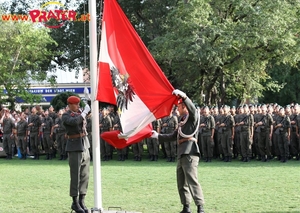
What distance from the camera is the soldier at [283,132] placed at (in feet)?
58.8

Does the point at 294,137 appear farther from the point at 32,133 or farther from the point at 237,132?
the point at 32,133

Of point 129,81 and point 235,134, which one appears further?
Answer: point 235,134

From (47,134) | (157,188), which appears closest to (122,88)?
(157,188)

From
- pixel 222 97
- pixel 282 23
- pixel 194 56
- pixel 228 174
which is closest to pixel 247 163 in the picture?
pixel 228 174

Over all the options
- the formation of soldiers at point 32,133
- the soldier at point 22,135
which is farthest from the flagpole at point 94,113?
the soldier at point 22,135

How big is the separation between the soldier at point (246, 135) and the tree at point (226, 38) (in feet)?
19.3

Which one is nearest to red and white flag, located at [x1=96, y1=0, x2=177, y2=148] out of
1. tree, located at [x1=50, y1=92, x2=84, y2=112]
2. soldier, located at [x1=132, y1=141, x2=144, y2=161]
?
soldier, located at [x1=132, y1=141, x2=144, y2=161]

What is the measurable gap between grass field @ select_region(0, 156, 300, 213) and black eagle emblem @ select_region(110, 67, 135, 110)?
2009 millimetres

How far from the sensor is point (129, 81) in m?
8.90

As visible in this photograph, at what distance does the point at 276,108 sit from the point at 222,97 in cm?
1005

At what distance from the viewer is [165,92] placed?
8.78 meters

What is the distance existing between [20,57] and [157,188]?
17.1 metres

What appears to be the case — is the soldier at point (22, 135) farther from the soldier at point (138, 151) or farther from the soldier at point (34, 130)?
the soldier at point (138, 151)

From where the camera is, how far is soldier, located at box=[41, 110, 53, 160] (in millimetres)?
21766
